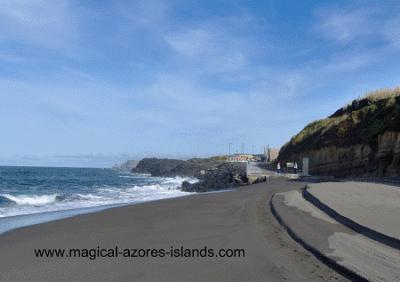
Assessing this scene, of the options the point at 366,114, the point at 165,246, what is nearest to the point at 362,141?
A: the point at 366,114

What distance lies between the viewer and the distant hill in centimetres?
2642

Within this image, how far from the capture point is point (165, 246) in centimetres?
794

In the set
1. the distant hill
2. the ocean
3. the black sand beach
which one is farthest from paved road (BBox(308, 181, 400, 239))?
the distant hill

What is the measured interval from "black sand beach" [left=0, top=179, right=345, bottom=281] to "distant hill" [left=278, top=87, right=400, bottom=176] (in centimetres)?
1636

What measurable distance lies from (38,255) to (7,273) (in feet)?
3.62

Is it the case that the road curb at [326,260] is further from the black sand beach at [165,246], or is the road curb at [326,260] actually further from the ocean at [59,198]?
the ocean at [59,198]

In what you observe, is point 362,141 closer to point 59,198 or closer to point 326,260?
point 59,198

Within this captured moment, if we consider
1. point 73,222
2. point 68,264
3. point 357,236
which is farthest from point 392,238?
point 73,222

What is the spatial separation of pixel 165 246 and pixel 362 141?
2531 centimetres

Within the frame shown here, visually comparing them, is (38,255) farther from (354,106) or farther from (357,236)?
(354,106)

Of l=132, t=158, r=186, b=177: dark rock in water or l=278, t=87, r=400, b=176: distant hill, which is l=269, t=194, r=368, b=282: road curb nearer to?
l=278, t=87, r=400, b=176: distant hill

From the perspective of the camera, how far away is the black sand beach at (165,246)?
5.98 meters

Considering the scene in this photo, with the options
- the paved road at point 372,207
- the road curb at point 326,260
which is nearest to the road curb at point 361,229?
the paved road at point 372,207

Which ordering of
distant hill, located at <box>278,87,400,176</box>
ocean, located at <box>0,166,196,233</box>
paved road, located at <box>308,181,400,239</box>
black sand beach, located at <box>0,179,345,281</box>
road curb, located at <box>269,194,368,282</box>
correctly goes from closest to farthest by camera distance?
road curb, located at <box>269,194,368,282</box> < black sand beach, located at <box>0,179,345,281</box> < paved road, located at <box>308,181,400,239</box> < ocean, located at <box>0,166,196,233</box> < distant hill, located at <box>278,87,400,176</box>
